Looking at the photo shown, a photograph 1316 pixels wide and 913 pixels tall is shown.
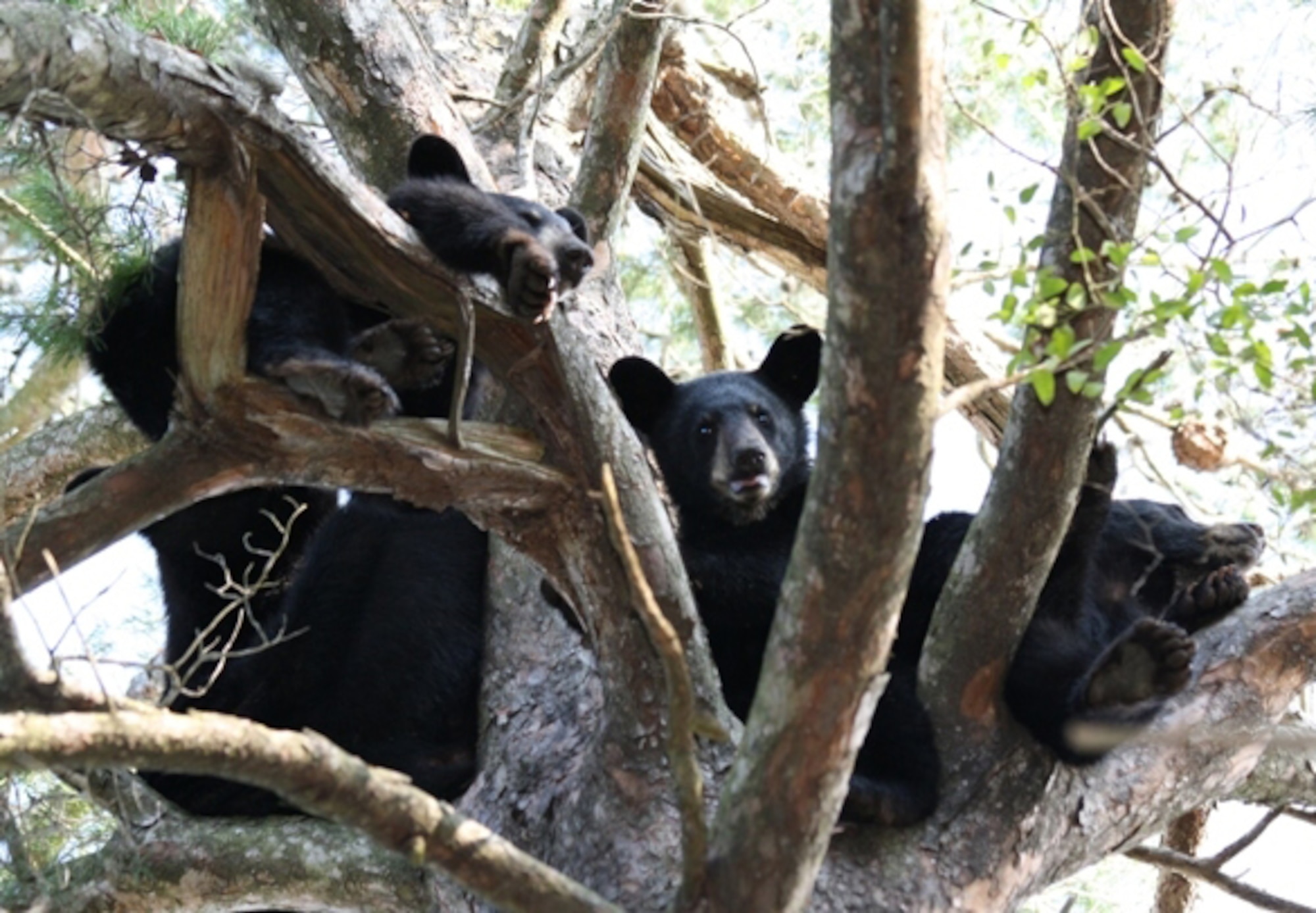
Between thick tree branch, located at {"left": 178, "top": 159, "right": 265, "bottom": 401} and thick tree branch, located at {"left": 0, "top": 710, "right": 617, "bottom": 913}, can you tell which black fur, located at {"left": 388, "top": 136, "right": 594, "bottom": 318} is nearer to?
thick tree branch, located at {"left": 178, "top": 159, "right": 265, "bottom": 401}

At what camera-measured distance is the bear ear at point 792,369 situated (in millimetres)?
6789

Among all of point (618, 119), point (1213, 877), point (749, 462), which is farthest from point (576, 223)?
point (1213, 877)

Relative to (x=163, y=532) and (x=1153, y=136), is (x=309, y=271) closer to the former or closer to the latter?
(x=163, y=532)

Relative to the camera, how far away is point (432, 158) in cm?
584

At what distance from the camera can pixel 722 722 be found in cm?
436

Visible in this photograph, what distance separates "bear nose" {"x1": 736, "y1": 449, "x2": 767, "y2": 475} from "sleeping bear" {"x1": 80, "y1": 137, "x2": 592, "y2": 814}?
40.9 inches

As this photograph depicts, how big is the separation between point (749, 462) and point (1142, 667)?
1.72 meters

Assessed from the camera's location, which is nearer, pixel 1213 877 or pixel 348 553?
pixel 1213 877

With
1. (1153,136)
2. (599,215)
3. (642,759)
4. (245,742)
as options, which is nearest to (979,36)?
(599,215)

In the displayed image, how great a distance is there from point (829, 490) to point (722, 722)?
127cm

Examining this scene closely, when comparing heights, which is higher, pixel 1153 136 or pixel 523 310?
pixel 1153 136

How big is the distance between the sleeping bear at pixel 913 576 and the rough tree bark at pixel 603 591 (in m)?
0.15

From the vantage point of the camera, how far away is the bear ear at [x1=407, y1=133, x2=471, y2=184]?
5.84 m

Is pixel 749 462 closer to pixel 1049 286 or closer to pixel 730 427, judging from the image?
pixel 730 427
